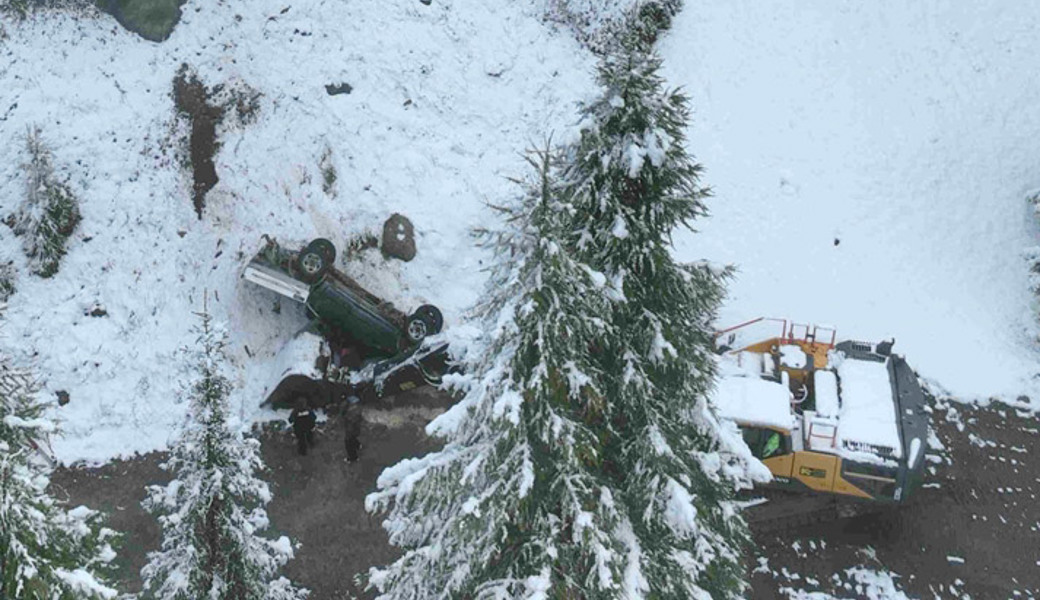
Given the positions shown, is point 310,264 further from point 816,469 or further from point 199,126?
point 816,469

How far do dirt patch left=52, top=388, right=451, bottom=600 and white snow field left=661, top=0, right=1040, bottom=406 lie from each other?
29.8ft

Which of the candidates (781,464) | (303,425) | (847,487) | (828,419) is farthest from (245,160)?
(847,487)

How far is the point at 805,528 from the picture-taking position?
19.3 metres

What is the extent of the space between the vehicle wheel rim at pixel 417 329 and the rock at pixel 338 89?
786 cm

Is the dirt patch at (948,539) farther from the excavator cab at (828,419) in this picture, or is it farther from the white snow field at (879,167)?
the white snow field at (879,167)

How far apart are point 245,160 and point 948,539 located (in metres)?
18.9

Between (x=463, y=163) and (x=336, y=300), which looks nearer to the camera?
(x=336, y=300)

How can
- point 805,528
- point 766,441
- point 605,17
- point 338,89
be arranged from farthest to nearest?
point 605,17 → point 338,89 → point 805,528 → point 766,441

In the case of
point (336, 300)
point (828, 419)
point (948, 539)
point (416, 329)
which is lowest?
point (948, 539)

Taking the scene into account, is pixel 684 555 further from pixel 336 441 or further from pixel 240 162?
pixel 240 162

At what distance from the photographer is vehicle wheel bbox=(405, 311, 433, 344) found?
70.0 feet

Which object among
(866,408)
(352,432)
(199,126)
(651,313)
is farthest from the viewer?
(199,126)

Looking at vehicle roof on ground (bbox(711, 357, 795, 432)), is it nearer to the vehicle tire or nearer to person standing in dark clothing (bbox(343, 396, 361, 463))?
person standing in dark clothing (bbox(343, 396, 361, 463))

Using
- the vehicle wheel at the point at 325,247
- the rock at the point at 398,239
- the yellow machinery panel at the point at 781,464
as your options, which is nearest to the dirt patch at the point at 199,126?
the vehicle wheel at the point at 325,247
